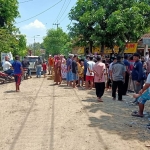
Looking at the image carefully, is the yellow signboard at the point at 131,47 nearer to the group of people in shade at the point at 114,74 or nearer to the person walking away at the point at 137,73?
the group of people in shade at the point at 114,74

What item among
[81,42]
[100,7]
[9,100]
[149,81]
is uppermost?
[100,7]

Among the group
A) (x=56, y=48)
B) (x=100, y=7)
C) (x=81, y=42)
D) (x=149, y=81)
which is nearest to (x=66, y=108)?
(x=149, y=81)

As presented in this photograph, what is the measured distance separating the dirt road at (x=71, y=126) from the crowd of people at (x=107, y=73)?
651 millimetres

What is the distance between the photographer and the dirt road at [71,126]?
5.21 m

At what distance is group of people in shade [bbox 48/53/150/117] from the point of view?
8.95 metres

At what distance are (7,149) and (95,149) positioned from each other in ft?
5.40

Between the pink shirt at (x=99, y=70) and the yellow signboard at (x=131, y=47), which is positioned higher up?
the yellow signboard at (x=131, y=47)

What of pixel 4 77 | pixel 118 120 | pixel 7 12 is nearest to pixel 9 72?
pixel 4 77

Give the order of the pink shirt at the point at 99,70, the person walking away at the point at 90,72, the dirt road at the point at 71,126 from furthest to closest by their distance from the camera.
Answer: the person walking away at the point at 90,72, the pink shirt at the point at 99,70, the dirt road at the point at 71,126

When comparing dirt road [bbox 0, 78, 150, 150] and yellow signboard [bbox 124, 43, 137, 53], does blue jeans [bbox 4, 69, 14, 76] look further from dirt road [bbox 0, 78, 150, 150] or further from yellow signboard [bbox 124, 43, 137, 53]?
yellow signboard [bbox 124, 43, 137, 53]

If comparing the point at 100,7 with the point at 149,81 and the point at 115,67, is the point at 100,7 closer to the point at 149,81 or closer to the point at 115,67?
the point at 115,67

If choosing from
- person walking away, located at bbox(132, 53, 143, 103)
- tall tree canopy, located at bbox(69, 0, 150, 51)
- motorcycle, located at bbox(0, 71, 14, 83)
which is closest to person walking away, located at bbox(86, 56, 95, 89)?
person walking away, located at bbox(132, 53, 143, 103)

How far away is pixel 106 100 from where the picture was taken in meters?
10.1

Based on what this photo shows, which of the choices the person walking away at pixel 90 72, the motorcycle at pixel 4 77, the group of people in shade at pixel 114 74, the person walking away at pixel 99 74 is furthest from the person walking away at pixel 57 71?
the person walking away at pixel 99 74
